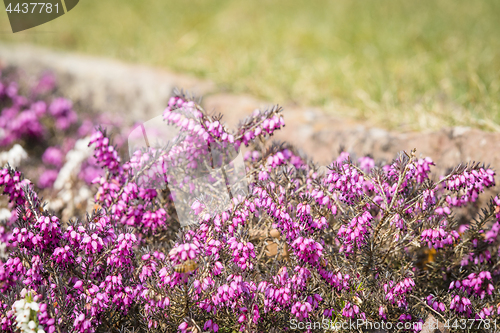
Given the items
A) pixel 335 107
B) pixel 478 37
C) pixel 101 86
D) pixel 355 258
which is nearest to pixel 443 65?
pixel 478 37

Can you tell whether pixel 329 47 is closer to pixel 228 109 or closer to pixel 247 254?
pixel 228 109

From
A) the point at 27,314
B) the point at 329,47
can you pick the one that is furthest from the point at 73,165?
the point at 329,47

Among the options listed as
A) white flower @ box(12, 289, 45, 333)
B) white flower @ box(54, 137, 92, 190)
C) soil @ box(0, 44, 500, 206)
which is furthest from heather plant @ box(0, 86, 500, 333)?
white flower @ box(54, 137, 92, 190)

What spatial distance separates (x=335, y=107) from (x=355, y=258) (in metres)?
2.74

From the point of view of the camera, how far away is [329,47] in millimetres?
6562

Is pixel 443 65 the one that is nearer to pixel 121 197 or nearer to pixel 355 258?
pixel 355 258

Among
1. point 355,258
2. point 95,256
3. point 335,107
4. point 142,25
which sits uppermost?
point 142,25

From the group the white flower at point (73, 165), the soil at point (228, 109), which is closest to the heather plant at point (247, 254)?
the soil at point (228, 109)

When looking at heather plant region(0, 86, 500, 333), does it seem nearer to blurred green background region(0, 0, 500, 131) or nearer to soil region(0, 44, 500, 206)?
soil region(0, 44, 500, 206)

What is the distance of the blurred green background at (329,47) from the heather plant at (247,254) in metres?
1.82

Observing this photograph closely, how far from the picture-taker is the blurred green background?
176 inches

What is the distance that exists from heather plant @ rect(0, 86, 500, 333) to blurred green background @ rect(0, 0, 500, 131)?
182 centimetres

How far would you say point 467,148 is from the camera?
3.15m

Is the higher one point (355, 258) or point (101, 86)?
point (101, 86)
